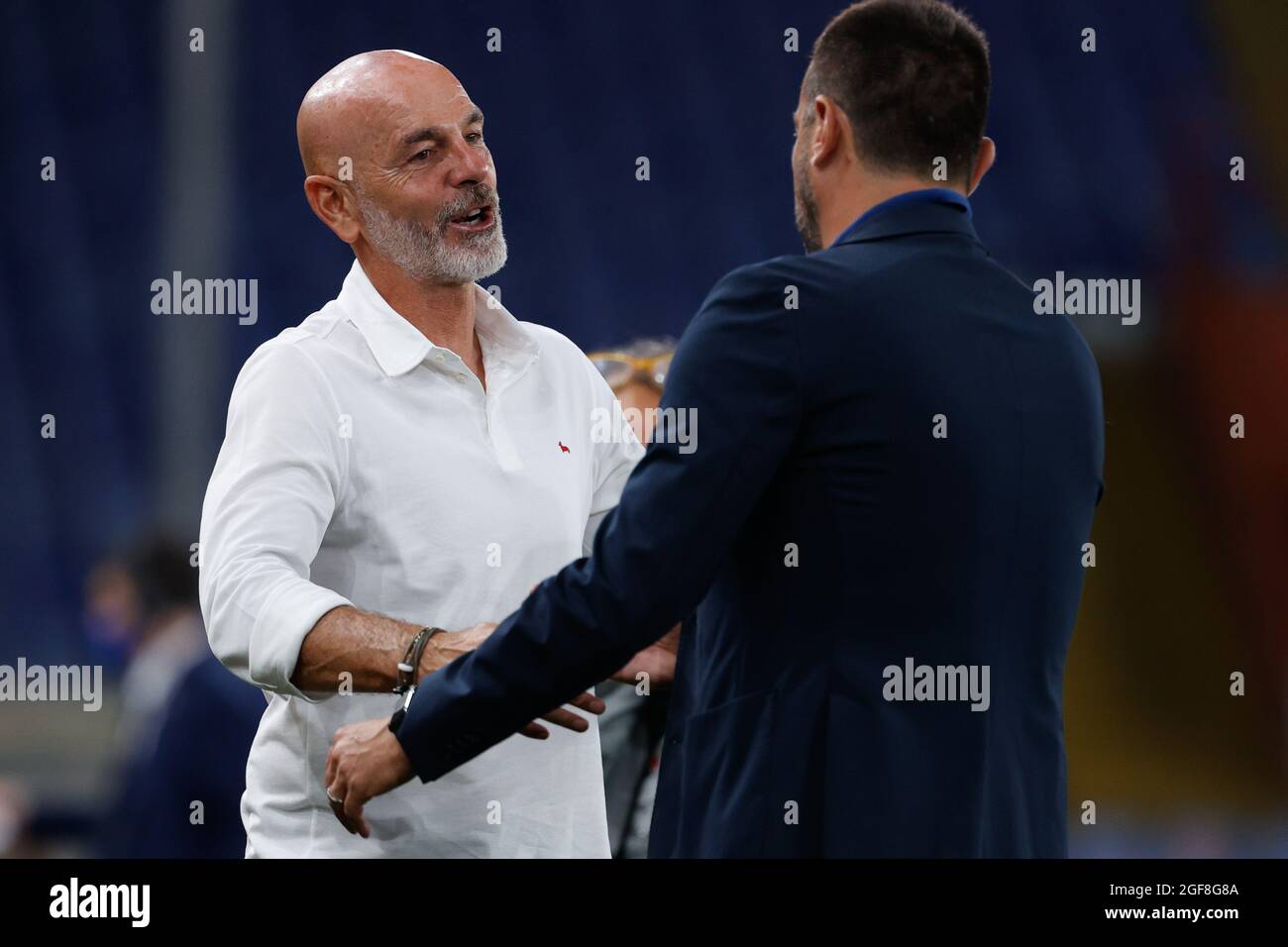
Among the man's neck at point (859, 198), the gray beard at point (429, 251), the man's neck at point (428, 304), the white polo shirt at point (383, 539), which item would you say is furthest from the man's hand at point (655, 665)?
the man's neck at point (859, 198)

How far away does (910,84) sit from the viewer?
4.96 feet

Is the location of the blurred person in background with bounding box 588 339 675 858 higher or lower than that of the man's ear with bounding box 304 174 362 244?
lower

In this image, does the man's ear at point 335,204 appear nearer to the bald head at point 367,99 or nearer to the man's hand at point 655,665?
the bald head at point 367,99

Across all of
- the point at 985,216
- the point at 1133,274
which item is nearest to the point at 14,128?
the point at 985,216

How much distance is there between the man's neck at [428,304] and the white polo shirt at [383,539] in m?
0.03

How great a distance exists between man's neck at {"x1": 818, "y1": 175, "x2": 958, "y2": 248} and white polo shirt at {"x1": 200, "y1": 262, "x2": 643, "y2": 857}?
57 cm

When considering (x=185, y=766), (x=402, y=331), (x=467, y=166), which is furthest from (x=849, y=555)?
(x=185, y=766)

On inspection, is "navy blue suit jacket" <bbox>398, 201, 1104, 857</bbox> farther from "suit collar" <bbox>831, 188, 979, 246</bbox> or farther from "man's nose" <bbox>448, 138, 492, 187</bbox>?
"man's nose" <bbox>448, 138, 492, 187</bbox>

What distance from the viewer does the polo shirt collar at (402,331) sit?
1.92m

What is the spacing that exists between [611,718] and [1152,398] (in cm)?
314

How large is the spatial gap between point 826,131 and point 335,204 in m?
0.81

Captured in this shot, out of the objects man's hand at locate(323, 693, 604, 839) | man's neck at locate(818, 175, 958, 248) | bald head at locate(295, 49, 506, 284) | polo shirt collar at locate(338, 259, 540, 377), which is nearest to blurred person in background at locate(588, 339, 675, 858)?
polo shirt collar at locate(338, 259, 540, 377)

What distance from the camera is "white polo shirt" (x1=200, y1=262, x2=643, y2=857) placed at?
1.73 m

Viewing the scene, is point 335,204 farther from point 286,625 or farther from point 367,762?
point 367,762
